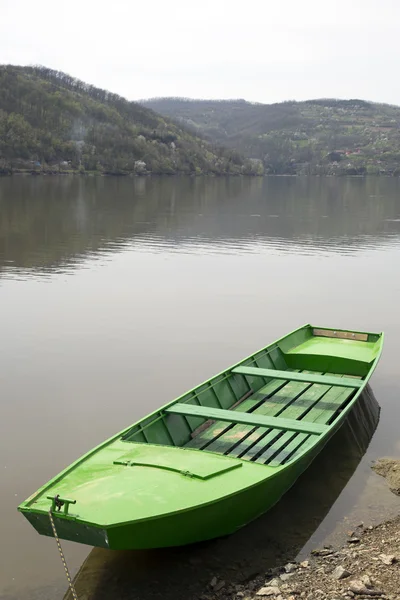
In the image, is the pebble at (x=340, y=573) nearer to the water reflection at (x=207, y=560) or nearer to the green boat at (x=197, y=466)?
the water reflection at (x=207, y=560)

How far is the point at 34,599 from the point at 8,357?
10.3 metres

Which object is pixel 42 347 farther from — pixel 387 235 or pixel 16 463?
pixel 387 235

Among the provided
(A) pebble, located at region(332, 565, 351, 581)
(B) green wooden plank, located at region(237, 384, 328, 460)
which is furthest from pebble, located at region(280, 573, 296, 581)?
(B) green wooden plank, located at region(237, 384, 328, 460)

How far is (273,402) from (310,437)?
228 centimetres

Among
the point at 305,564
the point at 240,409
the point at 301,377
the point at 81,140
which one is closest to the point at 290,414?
the point at 240,409

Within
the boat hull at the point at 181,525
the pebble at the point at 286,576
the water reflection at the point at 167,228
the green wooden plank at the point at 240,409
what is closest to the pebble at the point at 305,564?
the pebble at the point at 286,576

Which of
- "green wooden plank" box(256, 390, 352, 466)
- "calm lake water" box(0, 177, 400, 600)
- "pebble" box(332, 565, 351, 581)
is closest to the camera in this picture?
"pebble" box(332, 565, 351, 581)

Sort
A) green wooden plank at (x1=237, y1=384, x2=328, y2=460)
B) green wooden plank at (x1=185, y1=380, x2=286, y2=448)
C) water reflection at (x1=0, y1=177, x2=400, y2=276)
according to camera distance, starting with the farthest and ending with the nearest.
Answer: water reflection at (x1=0, y1=177, x2=400, y2=276) → green wooden plank at (x1=185, y1=380, x2=286, y2=448) → green wooden plank at (x1=237, y1=384, x2=328, y2=460)

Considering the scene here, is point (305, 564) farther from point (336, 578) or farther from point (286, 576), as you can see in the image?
point (336, 578)

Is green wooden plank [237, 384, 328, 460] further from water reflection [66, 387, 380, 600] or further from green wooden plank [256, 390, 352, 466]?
water reflection [66, 387, 380, 600]

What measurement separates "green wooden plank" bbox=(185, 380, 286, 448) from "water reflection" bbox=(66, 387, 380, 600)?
1720 millimetres

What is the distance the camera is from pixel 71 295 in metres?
26.1

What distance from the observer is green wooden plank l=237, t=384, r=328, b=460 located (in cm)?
1112

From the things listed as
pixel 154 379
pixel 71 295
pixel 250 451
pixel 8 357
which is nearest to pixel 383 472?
pixel 250 451
